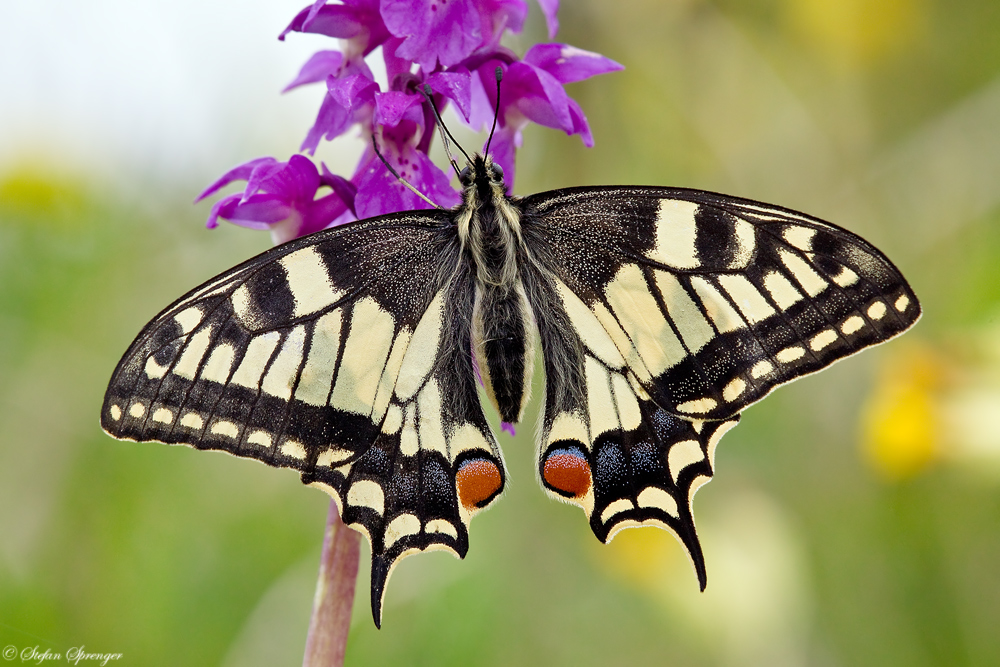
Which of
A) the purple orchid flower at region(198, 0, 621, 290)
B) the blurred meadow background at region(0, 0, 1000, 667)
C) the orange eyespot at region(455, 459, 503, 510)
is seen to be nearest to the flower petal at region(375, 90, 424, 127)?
the purple orchid flower at region(198, 0, 621, 290)

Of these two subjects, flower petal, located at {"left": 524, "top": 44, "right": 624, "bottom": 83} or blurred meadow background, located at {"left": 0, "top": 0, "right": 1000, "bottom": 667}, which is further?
blurred meadow background, located at {"left": 0, "top": 0, "right": 1000, "bottom": 667}

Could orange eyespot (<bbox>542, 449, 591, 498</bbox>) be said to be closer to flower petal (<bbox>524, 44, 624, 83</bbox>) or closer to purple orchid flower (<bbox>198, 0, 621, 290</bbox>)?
purple orchid flower (<bbox>198, 0, 621, 290</bbox>)

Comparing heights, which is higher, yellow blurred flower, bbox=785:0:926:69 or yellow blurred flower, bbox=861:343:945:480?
yellow blurred flower, bbox=785:0:926:69

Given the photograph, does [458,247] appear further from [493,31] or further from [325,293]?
[493,31]

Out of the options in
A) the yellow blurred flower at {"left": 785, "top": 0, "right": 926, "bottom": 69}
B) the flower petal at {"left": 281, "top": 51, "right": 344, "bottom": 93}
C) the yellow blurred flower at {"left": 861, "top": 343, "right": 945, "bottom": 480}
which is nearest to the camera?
the flower petal at {"left": 281, "top": 51, "right": 344, "bottom": 93}
